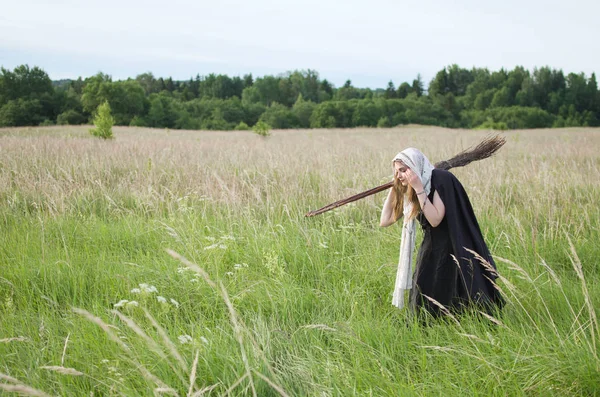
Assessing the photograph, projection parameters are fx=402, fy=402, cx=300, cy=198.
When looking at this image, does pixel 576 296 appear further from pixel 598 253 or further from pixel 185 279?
pixel 185 279

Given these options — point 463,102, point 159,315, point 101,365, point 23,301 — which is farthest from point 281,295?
point 463,102

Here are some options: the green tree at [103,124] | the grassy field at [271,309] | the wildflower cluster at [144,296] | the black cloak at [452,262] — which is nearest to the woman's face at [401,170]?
the black cloak at [452,262]

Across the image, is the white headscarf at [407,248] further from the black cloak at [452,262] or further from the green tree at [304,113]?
the green tree at [304,113]

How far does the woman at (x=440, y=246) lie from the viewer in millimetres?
2475

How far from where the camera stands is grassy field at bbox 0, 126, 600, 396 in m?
1.89

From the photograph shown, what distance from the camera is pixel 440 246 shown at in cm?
261

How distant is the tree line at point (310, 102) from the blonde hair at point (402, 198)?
1438 inches

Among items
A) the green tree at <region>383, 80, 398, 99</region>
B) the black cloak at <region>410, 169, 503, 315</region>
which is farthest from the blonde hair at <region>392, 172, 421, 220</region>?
the green tree at <region>383, 80, 398, 99</region>

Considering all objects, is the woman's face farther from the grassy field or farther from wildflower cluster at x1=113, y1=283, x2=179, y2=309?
wildflower cluster at x1=113, y1=283, x2=179, y2=309

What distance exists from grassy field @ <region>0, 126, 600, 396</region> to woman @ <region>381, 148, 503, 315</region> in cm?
14

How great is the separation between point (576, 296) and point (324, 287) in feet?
5.56

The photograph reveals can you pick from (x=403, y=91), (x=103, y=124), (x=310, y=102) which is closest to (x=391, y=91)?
(x=403, y=91)

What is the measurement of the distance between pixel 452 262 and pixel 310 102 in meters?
76.7

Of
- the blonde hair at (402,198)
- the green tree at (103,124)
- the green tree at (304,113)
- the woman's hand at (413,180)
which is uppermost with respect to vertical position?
the green tree at (304,113)
